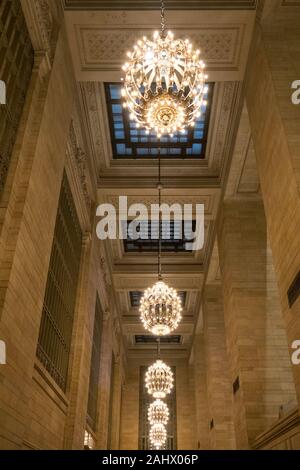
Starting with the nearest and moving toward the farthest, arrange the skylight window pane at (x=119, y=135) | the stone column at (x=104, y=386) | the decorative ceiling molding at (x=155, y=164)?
the decorative ceiling molding at (x=155, y=164), the skylight window pane at (x=119, y=135), the stone column at (x=104, y=386)

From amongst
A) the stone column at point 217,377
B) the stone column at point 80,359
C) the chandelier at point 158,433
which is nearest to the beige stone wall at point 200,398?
the chandelier at point 158,433

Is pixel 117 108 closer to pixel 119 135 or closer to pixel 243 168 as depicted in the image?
pixel 119 135

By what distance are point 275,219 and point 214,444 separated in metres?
7.75

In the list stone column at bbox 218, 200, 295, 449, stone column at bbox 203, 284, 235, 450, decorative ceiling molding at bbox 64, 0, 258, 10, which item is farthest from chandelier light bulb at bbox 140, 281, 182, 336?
stone column at bbox 203, 284, 235, 450

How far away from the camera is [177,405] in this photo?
19.9m

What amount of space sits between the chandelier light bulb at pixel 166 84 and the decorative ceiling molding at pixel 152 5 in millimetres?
2675

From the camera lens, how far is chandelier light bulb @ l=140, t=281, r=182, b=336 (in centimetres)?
721

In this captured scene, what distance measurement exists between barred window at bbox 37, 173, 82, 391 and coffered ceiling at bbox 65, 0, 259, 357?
5.72 feet

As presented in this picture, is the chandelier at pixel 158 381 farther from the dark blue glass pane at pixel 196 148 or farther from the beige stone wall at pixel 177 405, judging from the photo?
the beige stone wall at pixel 177 405

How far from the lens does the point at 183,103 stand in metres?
4.32

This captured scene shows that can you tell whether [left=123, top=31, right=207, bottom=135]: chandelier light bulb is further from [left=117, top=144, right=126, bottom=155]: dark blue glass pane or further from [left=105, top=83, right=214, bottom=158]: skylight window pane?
[left=117, top=144, right=126, bottom=155]: dark blue glass pane

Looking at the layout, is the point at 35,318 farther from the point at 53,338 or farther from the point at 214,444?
the point at 214,444

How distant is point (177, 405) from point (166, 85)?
18.2 metres

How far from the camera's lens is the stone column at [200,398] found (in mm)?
15355
